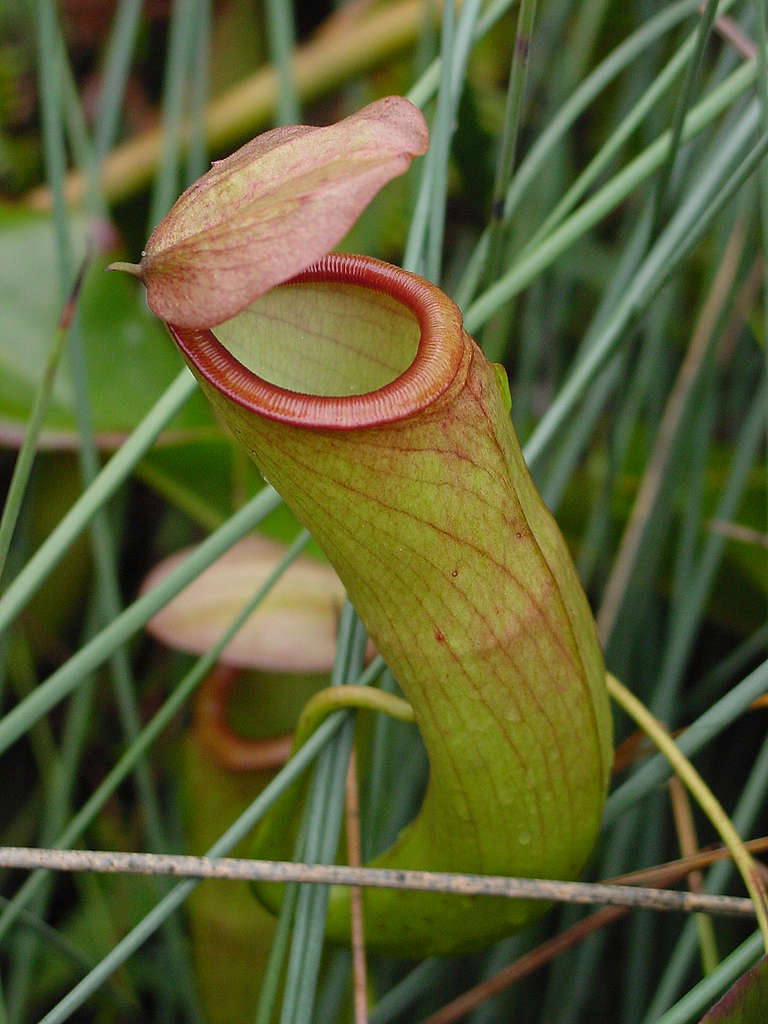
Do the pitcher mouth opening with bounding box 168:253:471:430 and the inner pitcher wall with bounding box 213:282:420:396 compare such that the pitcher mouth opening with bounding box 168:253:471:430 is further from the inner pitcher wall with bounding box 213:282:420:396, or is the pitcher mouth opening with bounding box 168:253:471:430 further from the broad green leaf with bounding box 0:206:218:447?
the broad green leaf with bounding box 0:206:218:447

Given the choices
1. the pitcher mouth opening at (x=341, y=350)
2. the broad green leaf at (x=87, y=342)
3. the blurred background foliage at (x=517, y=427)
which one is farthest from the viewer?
the broad green leaf at (x=87, y=342)

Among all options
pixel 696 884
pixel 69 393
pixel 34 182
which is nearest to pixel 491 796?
pixel 696 884

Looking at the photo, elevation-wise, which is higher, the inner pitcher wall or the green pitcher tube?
the inner pitcher wall

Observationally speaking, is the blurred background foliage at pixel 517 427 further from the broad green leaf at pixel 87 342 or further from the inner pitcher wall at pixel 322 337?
the inner pitcher wall at pixel 322 337

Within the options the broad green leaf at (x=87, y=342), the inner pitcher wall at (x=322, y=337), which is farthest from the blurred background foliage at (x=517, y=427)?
the inner pitcher wall at (x=322, y=337)

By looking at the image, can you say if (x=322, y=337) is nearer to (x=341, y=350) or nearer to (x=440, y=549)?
(x=341, y=350)

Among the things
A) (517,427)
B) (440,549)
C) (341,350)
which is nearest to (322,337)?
(341,350)

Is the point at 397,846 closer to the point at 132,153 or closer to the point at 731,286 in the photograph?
the point at 731,286

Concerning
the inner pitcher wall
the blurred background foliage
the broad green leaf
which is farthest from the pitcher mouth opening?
the broad green leaf
